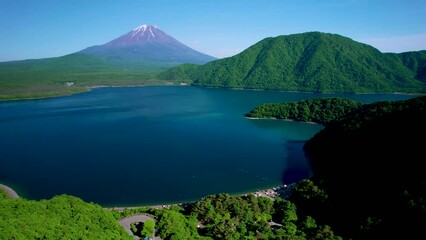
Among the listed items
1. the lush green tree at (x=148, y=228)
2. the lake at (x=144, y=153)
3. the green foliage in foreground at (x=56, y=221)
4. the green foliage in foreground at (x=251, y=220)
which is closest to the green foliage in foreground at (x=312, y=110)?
the lake at (x=144, y=153)

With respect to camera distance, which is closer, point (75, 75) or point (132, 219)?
point (132, 219)

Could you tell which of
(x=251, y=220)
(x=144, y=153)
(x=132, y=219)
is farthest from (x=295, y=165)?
(x=132, y=219)

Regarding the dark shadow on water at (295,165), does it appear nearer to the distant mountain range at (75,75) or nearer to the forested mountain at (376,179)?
the forested mountain at (376,179)

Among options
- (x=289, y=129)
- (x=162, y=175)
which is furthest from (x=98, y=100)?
(x=162, y=175)

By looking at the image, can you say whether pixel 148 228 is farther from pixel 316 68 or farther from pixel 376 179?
pixel 316 68

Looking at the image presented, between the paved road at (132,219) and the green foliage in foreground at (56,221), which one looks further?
the paved road at (132,219)

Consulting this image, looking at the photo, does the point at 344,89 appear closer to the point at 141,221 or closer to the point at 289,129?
the point at 289,129

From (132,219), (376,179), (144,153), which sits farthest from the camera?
(144,153)
